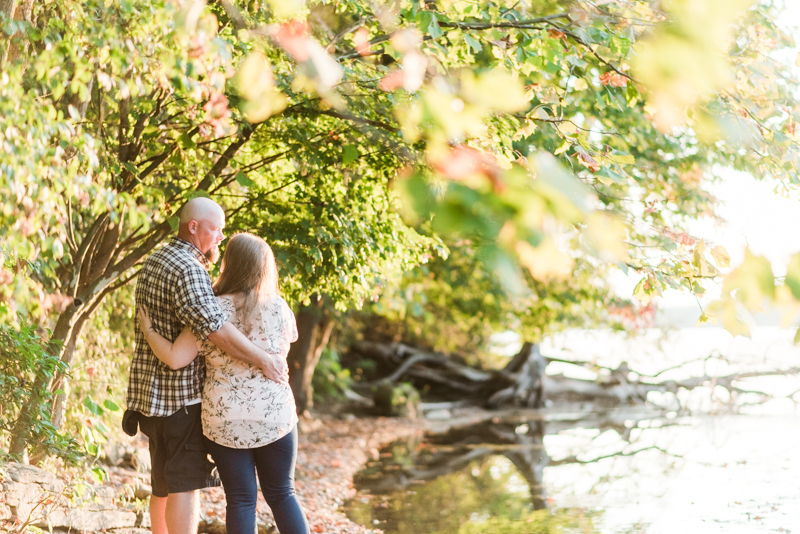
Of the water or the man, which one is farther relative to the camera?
the water

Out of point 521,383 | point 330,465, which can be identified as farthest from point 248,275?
point 521,383

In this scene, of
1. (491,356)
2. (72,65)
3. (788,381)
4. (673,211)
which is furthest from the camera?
(491,356)

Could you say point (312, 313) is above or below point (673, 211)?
below

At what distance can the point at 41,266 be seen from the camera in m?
3.46

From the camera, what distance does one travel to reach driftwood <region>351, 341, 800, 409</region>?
17391 millimetres

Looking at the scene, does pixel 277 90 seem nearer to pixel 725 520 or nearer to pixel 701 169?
pixel 725 520

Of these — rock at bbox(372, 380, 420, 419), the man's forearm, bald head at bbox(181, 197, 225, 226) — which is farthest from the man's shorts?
rock at bbox(372, 380, 420, 419)

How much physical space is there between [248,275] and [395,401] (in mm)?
12237

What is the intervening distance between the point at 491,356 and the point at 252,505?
16.8 m

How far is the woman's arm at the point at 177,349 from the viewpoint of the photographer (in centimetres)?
343

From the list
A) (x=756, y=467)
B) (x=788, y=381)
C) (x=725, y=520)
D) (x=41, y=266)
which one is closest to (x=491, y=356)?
(x=788, y=381)

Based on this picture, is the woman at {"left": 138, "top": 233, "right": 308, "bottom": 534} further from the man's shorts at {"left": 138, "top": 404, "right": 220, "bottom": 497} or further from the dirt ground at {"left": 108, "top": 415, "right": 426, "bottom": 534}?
the dirt ground at {"left": 108, "top": 415, "right": 426, "bottom": 534}

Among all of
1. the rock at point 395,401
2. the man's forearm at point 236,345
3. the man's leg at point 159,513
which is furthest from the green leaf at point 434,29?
the rock at point 395,401

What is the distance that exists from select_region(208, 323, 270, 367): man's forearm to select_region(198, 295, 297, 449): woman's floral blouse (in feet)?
0.21
